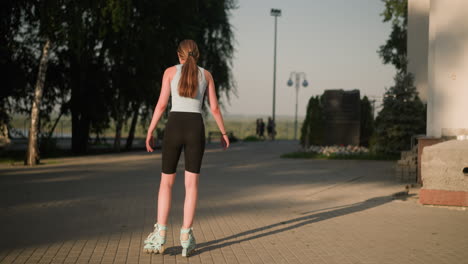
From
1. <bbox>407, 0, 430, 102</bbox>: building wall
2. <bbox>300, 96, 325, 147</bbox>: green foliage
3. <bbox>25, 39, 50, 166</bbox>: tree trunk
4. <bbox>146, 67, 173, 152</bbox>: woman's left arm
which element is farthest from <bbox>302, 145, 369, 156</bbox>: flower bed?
<bbox>146, 67, 173, 152</bbox>: woman's left arm

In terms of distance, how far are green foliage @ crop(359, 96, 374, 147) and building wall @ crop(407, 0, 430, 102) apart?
5.19 meters

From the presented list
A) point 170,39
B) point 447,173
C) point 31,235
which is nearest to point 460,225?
point 447,173

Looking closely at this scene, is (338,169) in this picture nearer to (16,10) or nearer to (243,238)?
(243,238)

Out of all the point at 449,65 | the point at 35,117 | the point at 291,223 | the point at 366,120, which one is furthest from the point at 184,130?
the point at 366,120

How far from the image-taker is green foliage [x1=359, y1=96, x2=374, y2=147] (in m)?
25.8

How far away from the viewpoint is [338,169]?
16.3 meters

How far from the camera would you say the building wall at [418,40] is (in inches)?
703

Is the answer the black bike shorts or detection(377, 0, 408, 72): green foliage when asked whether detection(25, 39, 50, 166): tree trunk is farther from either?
detection(377, 0, 408, 72): green foliage

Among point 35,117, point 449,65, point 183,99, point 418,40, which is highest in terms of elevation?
point 418,40

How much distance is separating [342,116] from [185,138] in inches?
810

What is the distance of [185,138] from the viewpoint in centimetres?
545

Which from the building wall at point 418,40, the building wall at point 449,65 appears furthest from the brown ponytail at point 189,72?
the building wall at point 418,40

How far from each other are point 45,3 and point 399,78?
1218 cm

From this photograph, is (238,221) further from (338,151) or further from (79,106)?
(79,106)
